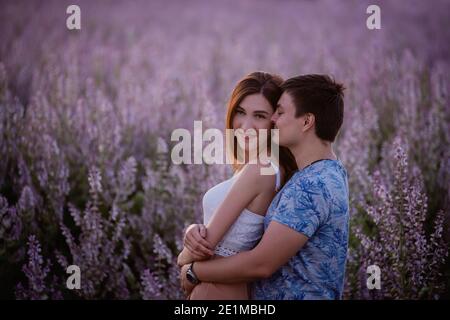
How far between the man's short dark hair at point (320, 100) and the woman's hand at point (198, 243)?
1.86ft

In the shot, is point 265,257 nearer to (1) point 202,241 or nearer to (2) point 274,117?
(1) point 202,241

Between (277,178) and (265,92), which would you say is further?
(265,92)

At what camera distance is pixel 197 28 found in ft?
27.0

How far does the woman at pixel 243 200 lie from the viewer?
2018 millimetres

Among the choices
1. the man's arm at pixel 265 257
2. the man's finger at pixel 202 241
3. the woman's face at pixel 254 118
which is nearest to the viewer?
the man's arm at pixel 265 257

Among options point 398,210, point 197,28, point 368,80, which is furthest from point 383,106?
point 197,28

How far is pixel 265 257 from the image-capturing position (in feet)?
6.20

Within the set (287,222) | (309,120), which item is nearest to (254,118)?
(309,120)

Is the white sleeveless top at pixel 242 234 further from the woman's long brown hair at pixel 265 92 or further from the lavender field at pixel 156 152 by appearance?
the lavender field at pixel 156 152

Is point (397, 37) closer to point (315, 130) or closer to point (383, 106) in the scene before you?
point (383, 106)

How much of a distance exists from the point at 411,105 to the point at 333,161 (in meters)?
1.99

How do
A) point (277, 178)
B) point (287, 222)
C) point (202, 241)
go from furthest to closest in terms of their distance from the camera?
point (277, 178) → point (202, 241) → point (287, 222)

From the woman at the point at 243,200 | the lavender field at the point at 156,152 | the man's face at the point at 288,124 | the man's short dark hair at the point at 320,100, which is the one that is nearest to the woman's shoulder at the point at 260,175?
the woman at the point at 243,200

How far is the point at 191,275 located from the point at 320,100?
823 millimetres
